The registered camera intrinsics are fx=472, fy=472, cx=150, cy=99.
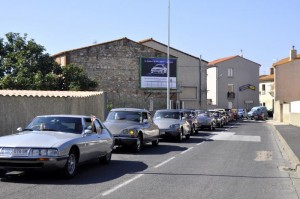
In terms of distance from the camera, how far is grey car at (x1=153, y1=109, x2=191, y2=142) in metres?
22.2

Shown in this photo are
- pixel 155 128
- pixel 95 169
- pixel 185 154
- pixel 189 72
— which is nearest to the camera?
pixel 95 169

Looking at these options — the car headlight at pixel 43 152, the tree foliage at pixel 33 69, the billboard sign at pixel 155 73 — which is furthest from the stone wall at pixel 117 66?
the car headlight at pixel 43 152

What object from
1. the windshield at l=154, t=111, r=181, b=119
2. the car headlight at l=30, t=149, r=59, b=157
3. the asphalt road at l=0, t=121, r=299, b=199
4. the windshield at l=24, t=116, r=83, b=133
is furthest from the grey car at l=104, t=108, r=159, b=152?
the car headlight at l=30, t=149, r=59, b=157

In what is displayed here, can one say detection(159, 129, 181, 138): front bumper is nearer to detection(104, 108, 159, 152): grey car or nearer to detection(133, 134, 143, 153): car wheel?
detection(104, 108, 159, 152): grey car

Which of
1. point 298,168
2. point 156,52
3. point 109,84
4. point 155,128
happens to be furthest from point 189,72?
point 298,168

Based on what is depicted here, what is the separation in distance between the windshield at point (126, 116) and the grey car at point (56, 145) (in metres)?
4.79

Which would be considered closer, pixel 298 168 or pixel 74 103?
pixel 298 168

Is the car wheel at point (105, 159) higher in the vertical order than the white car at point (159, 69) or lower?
lower

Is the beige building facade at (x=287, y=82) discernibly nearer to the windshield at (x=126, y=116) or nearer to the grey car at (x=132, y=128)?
the grey car at (x=132, y=128)

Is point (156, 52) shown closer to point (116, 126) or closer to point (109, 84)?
point (109, 84)

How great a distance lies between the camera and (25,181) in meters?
9.74

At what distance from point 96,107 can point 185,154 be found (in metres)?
10.1

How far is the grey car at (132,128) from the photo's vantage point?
16406 millimetres

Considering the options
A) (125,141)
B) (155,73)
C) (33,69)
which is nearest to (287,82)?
(155,73)
